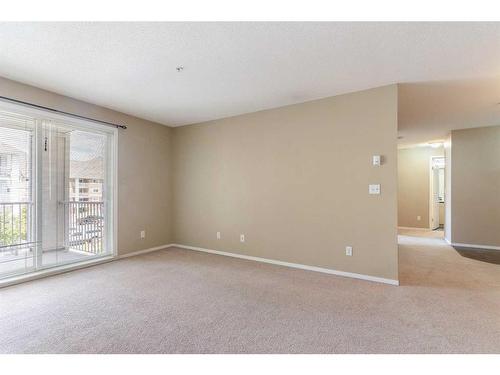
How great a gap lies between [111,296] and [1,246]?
1578 mm

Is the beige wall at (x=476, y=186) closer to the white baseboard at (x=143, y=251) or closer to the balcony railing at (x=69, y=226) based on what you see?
the white baseboard at (x=143, y=251)

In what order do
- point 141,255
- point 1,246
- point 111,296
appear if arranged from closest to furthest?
point 111,296, point 1,246, point 141,255

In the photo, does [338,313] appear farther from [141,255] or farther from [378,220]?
[141,255]

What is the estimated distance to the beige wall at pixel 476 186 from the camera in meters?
5.05

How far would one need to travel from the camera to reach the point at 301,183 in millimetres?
3783

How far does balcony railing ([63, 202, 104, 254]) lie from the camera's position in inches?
147

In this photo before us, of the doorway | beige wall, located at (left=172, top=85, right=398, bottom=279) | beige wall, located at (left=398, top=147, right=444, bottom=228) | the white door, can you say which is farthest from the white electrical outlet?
the white door

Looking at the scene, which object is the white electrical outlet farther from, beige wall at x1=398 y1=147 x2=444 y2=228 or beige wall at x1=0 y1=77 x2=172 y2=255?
beige wall at x1=398 y1=147 x2=444 y2=228

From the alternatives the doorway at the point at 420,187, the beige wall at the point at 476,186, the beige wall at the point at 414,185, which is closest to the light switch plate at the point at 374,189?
the beige wall at the point at 476,186

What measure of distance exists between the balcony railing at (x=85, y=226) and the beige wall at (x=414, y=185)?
312 inches

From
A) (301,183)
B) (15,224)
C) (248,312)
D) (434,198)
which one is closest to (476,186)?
(434,198)

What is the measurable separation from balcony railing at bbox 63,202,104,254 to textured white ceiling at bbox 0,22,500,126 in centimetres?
164
